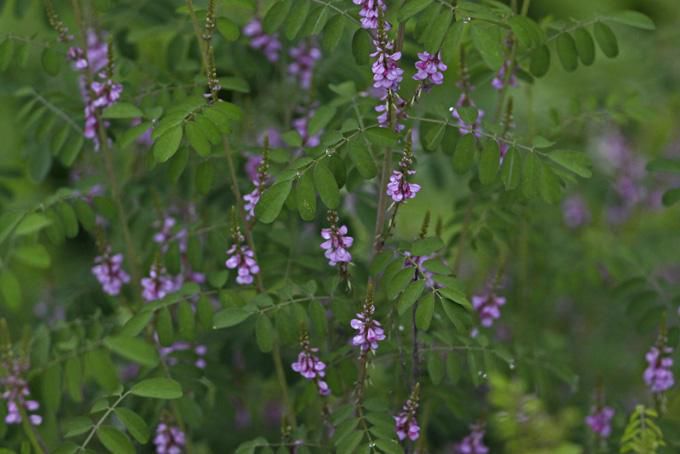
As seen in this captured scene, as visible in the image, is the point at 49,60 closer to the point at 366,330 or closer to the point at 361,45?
the point at 361,45

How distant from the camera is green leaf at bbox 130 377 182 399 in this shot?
182 centimetres

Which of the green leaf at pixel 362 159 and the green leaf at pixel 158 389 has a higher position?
the green leaf at pixel 362 159

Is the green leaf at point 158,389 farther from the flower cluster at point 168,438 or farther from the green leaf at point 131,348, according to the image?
the flower cluster at point 168,438

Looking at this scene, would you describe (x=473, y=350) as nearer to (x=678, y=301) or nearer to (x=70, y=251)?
(x=678, y=301)

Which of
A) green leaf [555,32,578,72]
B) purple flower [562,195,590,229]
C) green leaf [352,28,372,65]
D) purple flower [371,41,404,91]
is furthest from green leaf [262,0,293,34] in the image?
purple flower [562,195,590,229]

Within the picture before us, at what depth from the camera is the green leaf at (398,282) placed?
1801mm

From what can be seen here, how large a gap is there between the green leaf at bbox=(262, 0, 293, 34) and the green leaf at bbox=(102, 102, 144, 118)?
13.4 inches

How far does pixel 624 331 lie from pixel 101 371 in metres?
2.39

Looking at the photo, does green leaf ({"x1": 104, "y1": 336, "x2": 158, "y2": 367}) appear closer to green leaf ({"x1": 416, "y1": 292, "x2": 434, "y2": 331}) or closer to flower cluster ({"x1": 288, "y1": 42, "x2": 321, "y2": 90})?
green leaf ({"x1": 416, "y1": 292, "x2": 434, "y2": 331})

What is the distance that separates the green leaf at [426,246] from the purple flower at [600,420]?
85 cm

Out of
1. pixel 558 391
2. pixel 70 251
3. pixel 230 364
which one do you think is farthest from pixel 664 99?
pixel 70 251

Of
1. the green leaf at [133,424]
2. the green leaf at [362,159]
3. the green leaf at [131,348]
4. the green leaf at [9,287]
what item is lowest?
the green leaf at [133,424]

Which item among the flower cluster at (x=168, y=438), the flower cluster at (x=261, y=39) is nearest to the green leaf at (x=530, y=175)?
the flower cluster at (x=261, y=39)

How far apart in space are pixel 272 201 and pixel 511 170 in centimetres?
51
